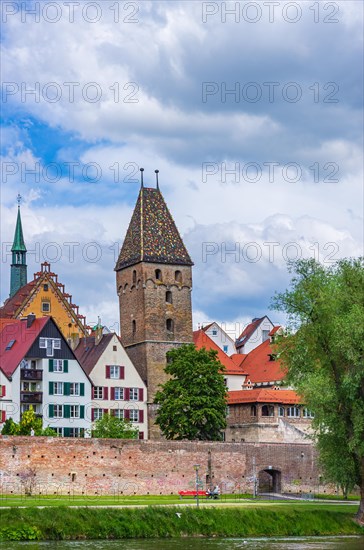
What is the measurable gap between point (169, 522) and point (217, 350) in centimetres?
4596

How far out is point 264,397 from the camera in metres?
89.4

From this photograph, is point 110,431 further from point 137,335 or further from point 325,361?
point 325,361

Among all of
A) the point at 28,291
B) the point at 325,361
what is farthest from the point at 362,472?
the point at 28,291

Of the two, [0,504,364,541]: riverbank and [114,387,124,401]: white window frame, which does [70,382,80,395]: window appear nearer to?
[114,387,124,401]: white window frame

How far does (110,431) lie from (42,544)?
31457 millimetres

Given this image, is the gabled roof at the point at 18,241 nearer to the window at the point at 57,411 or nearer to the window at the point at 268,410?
the window at the point at 57,411

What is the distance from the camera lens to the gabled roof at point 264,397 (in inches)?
3519

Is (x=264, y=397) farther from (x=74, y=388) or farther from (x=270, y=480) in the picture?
(x=74, y=388)

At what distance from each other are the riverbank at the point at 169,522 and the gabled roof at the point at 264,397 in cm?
2786

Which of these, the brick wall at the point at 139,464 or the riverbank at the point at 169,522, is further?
the brick wall at the point at 139,464

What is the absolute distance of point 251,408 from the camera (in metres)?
89.9

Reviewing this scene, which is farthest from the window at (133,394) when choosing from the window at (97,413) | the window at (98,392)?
the window at (97,413)

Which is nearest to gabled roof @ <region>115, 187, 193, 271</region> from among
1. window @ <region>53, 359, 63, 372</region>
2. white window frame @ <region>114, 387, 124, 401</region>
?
white window frame @ <region>114, 387, 124, 401</region>

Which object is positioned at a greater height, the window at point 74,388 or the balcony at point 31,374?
the balcony at point 31,374
